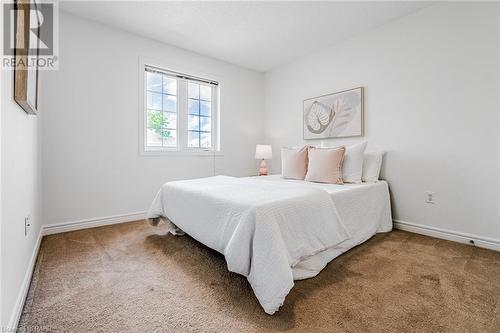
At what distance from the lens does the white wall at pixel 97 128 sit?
2.59m

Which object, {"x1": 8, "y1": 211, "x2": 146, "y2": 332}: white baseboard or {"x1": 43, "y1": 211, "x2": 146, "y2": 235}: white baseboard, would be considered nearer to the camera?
{"x1": 8, "y1": 211, "x2": 146, "y2": 332}: white baseboard

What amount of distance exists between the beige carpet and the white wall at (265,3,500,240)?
52cm

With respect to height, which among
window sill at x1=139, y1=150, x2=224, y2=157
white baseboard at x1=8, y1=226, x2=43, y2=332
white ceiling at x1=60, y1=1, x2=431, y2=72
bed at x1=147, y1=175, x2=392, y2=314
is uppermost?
white ceiling at x1=60, y1=1, x2=431, y2=72

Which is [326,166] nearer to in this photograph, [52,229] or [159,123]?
[159,123]

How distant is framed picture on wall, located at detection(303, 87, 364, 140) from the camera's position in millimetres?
3068

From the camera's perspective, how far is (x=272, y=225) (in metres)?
1.40

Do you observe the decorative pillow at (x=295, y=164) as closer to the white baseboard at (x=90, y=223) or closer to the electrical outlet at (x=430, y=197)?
the electrical outlet at (x=430, y=197)

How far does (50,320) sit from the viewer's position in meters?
1.23

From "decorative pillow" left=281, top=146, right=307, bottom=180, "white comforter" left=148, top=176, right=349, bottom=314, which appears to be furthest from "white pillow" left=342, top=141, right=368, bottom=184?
"white comforter" left=148, top=176, right=349, bottom=314

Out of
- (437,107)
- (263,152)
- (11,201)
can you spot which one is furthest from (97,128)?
(437,107)

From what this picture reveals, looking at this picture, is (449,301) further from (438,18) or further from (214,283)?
(438,18)

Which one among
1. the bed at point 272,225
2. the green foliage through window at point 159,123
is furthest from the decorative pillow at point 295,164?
the green foliage through window at point 159,123

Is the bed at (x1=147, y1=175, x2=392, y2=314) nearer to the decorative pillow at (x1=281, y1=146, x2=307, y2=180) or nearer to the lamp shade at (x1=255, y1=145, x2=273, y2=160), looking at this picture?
the decorative pillow at (x1=281, y1=146, x2=307, y2=180)

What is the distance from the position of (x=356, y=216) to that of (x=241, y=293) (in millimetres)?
1344
